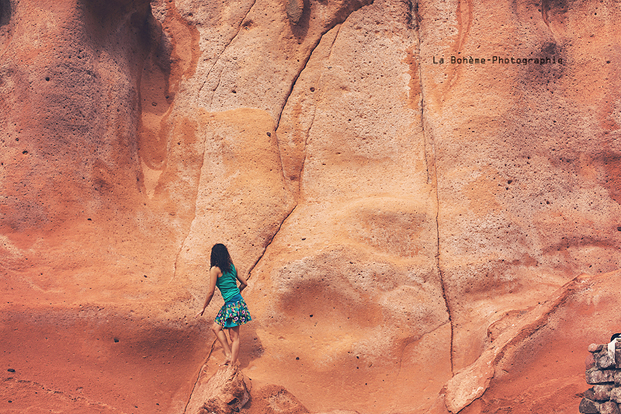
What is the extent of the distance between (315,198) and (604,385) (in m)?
3.63

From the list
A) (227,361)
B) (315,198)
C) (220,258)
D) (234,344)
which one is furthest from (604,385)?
(315,198)

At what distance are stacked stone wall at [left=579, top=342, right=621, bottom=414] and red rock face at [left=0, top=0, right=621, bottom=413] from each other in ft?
0.37

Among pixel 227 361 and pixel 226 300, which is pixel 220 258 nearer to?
pixel 226 300

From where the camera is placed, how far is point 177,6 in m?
7.26

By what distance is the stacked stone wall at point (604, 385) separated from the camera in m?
3.69

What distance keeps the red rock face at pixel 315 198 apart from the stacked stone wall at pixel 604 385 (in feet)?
0.37

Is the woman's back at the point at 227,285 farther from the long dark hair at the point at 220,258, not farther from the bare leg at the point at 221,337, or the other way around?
the bare leg at the point at 221,337

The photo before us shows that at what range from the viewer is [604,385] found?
12.5 ft

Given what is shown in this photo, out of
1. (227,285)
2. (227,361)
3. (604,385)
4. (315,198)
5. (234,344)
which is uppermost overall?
(315,198)

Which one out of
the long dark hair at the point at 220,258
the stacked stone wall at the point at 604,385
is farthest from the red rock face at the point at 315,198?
the long dark hair at the point at 220,258

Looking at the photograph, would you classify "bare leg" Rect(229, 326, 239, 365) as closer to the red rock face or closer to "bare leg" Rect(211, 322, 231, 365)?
"bare leg" Rect(211, 322, 231, 365)

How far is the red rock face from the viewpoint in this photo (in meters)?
4.80

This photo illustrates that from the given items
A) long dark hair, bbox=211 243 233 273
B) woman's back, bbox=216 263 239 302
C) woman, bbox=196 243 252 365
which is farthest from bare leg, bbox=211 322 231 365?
long dark hair, bbox=211 243 233 273

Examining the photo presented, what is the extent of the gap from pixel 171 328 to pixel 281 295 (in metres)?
1.20
